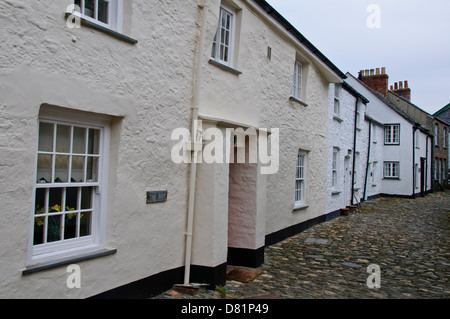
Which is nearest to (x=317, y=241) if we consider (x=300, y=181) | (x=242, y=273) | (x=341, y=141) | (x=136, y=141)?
(x=300, y=181)

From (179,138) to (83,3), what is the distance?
2.27 meters

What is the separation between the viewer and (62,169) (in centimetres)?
435

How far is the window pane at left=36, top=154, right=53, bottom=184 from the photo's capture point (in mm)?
4102

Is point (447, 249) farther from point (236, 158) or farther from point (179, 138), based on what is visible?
point (179, 138)

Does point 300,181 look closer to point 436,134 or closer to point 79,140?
point 79,140

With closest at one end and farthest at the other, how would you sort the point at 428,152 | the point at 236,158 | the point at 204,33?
1. the point at 204,33
2. the point at 236,158
3. the point at 428,152

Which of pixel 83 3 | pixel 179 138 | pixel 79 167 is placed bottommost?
pixel 79 167

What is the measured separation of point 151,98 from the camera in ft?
17.2

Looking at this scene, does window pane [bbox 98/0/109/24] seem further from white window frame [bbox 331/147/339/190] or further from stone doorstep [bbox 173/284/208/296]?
white window frame [bbox 331/147/339/190]

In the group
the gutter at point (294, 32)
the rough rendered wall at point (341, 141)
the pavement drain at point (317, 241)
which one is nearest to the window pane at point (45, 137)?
the gutter at point (294, 32)

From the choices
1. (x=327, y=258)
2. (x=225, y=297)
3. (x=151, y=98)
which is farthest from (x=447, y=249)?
(x=151, y=98)

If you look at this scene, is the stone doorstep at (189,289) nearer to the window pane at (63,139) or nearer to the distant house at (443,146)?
the window pane at (63,139)

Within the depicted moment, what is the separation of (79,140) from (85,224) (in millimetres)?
1078

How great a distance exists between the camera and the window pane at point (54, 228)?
14.0 feet
